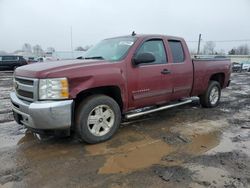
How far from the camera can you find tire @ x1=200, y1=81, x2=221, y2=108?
23.6 ft

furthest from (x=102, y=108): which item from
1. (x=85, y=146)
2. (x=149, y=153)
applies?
(x=149, y=153)

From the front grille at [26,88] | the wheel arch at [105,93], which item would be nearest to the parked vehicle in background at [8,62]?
the front grille at [26,88]

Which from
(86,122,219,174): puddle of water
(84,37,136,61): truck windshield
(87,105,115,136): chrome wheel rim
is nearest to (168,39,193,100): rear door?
(84,37,136,61): truck windshield

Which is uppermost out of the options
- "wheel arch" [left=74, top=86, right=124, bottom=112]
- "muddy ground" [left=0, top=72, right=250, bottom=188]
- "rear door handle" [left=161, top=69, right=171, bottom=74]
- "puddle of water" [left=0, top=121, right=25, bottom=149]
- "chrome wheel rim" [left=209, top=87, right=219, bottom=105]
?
"rear door handle" [left=161, top=69, right=171, bottom=74]

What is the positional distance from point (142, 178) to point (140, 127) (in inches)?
87.3

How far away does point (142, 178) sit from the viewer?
3236 mm

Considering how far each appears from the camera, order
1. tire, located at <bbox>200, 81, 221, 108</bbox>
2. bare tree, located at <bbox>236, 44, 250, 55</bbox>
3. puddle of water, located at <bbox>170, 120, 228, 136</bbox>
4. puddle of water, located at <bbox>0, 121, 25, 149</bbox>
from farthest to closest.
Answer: bare tree, located at <bbox>236, 44, 250, 55</bbox> → tire, located at <bbox>200, 81, 221, 108</bbox> → puddle of water, located at <bbox>170, 120, 228, 136</bbox> → puddle of water, located at <bbox>0, 121, 25, 149</bbox>

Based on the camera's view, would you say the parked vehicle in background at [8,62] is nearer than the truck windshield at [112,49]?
No

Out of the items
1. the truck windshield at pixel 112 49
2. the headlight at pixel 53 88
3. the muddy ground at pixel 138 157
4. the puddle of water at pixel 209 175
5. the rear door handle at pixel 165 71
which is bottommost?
the muddy ground at pixel 138 157

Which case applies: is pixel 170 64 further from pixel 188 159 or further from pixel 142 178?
pixel 142 178

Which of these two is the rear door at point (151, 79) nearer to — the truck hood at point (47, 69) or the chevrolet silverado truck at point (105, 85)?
the chevrolet silverado truck at point (105, 85)

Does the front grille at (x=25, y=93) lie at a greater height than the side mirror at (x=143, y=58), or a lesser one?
lesser

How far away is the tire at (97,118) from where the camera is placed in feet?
13.6

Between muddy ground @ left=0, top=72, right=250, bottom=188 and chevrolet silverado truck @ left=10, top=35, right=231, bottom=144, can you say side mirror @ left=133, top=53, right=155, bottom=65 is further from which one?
muddy ground @ left=0, top=72, right=250, bottom=188
